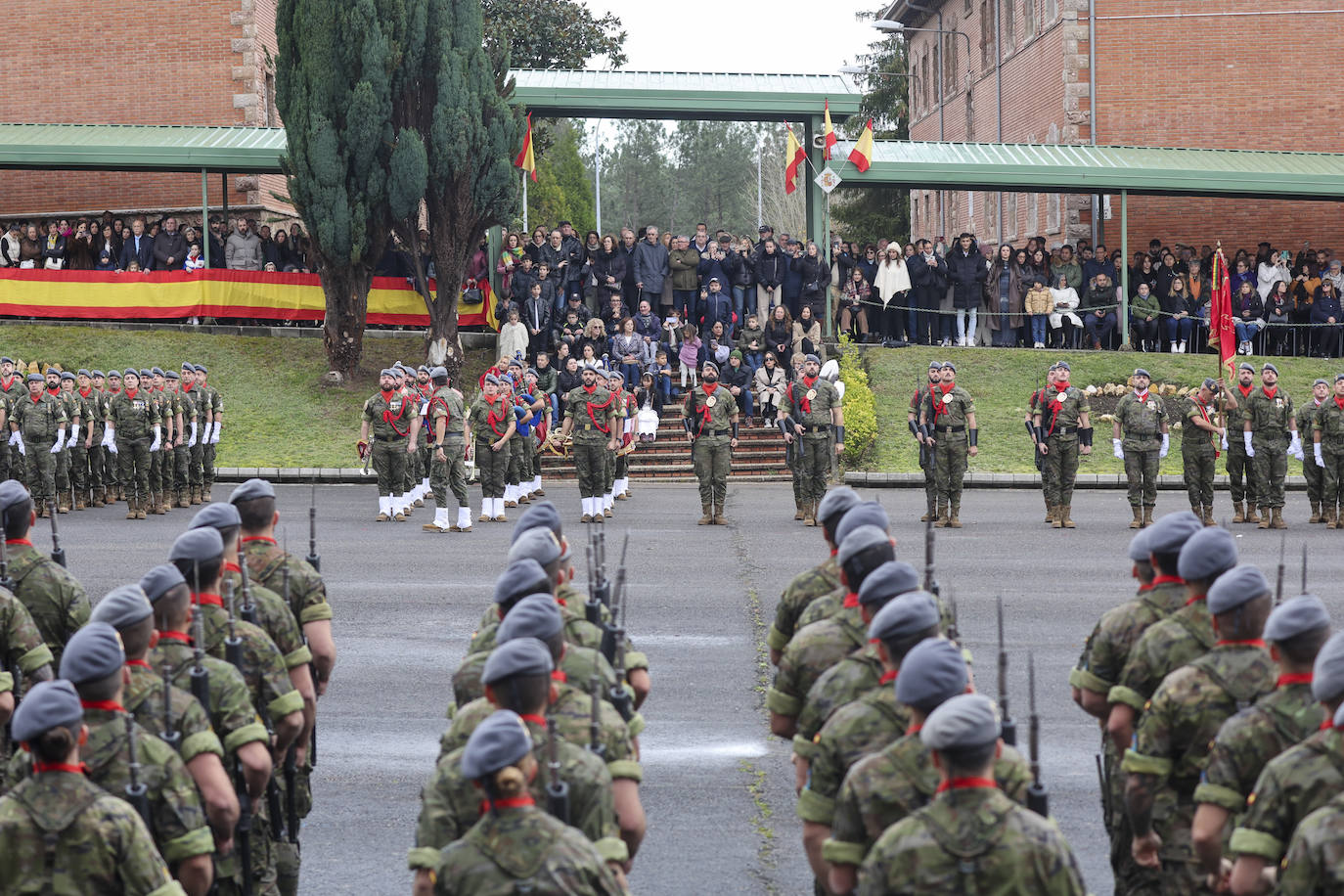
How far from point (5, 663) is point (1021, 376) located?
2617 centimetres

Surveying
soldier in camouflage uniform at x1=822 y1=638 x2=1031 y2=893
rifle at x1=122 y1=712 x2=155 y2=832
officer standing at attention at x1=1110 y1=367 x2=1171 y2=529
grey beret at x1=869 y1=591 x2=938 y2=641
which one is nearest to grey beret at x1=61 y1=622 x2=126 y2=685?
rifle at x1=122 y1=712 x2=155 y2=832

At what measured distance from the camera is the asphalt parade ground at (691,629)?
8570 millimetres

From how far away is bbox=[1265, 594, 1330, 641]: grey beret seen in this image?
552 centimetres

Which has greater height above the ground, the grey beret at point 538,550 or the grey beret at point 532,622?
the grey beret at point 538,550

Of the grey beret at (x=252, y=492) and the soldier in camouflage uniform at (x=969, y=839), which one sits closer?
the soldier in camouflage uniform at (x=969, y=839)

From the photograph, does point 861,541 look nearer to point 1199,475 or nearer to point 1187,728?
point 1187,728

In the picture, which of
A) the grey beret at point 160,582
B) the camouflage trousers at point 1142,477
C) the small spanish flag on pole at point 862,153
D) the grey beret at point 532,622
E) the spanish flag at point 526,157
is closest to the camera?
the grey beret at point 532,622

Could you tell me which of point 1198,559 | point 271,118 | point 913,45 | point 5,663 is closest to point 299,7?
point 271,118

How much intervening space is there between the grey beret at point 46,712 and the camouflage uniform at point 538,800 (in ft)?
3.50

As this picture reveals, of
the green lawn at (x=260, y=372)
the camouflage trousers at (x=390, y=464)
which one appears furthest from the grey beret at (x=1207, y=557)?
the green lawn at (x=260, y=372)

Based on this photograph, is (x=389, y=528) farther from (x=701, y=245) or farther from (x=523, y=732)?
(x=523, y=732)

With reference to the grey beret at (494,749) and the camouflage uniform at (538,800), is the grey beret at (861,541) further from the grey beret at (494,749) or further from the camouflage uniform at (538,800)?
the grey beret at (494,749)

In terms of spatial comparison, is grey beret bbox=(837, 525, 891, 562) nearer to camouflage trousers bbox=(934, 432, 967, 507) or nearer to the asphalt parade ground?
the asphalt parade ground

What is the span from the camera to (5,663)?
7.80 metres
